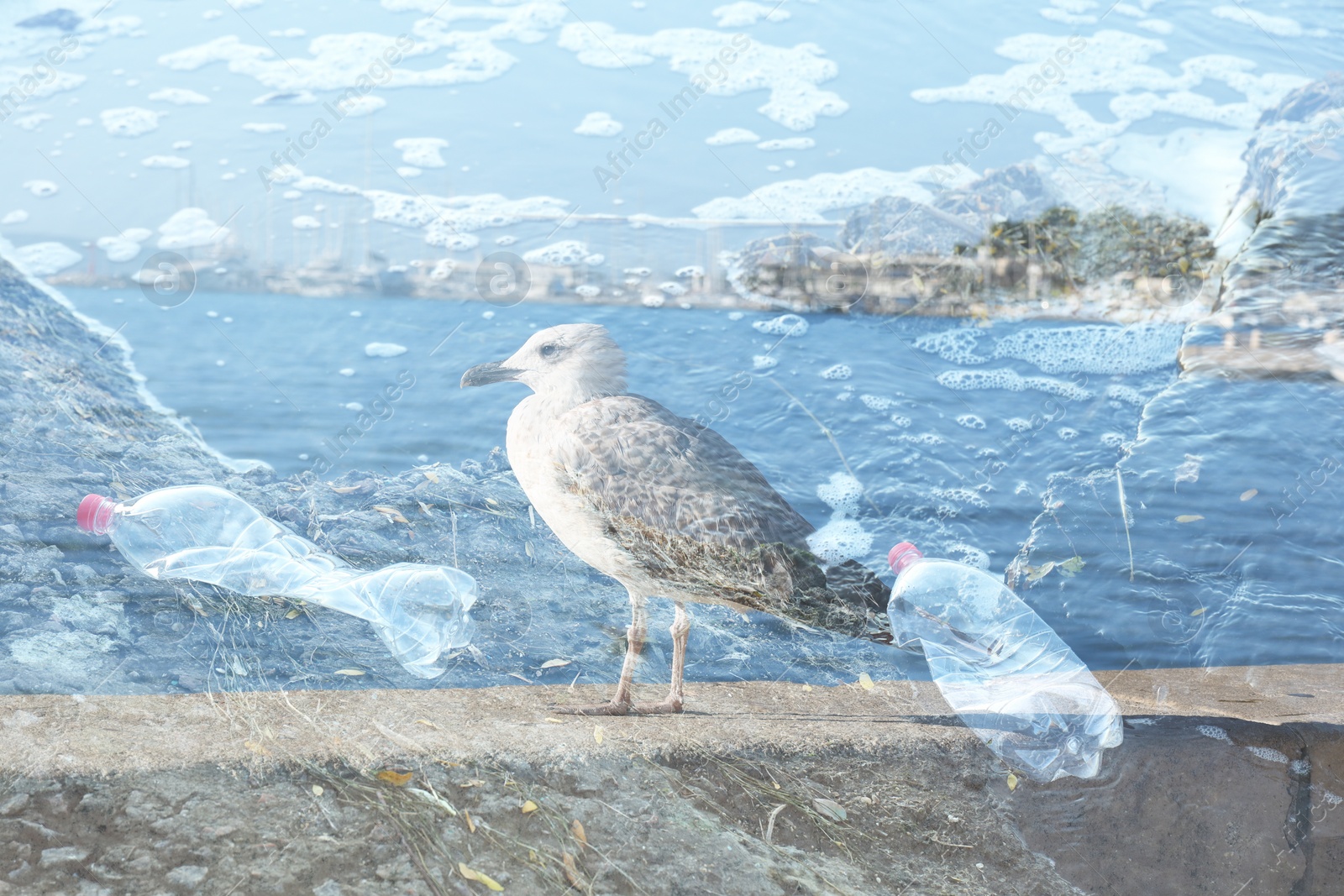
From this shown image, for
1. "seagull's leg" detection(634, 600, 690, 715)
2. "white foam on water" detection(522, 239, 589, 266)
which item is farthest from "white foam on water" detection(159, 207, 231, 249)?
"seagull's leg" detection(634, 600, 690, 715)

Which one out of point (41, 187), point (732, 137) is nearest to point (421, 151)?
point (732, 137)

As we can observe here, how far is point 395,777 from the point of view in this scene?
2545 mm

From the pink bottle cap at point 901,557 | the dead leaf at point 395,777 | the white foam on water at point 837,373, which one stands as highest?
the white foam on water at point 837,373

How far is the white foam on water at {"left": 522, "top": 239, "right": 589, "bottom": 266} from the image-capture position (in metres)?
3.31

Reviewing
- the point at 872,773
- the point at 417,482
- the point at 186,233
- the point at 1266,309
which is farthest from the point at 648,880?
the point at 1266,309

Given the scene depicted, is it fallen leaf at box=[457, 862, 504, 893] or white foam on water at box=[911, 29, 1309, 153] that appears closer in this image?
fallen leaf at box=[457, 862, 504, 893]

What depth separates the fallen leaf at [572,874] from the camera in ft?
7.87

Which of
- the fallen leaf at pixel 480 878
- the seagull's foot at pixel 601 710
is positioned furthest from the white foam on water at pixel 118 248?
the fallen leaf at pixel 480 878

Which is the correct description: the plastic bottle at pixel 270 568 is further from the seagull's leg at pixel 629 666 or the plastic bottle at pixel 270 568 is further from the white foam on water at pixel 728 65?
the white foam on water at pixel 728 65

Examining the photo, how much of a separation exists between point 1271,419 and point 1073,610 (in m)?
1.08

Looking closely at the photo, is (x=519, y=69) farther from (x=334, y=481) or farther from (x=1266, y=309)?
(x=1266, y=309)

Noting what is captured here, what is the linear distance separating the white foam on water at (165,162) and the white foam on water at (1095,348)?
283 centimetres

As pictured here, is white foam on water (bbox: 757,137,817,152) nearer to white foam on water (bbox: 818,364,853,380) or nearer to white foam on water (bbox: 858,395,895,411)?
white foam on water (bbox: 818,364,853,380)

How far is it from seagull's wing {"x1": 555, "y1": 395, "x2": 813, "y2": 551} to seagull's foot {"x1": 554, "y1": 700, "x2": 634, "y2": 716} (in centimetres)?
54
